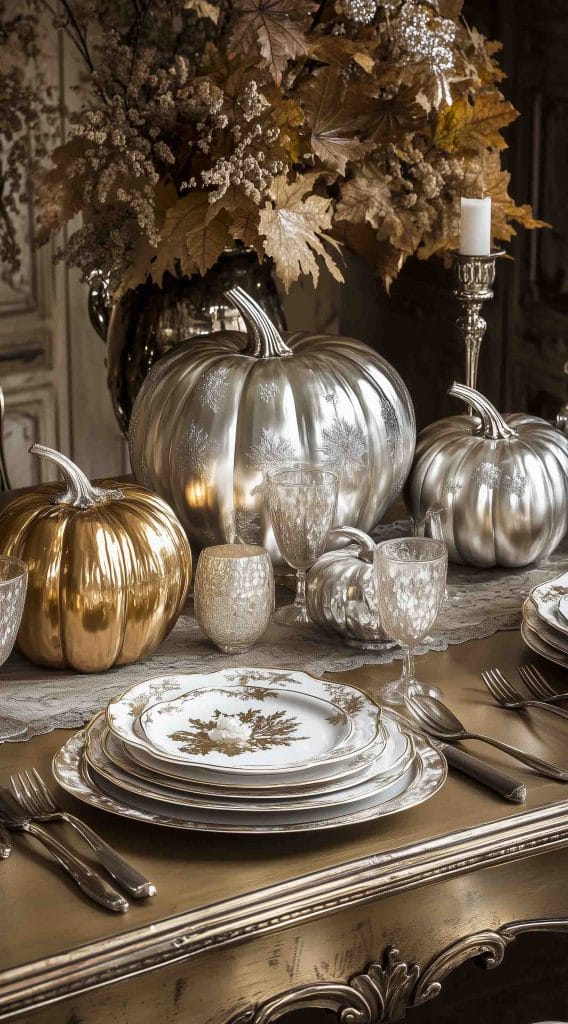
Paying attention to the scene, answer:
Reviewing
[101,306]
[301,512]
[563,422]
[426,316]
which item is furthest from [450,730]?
[426,316]

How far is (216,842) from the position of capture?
95 centimetres

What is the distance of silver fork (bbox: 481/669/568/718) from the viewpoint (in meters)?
1.17

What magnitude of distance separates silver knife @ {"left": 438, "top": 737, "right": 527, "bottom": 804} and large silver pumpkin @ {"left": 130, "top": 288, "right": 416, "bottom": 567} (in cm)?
45

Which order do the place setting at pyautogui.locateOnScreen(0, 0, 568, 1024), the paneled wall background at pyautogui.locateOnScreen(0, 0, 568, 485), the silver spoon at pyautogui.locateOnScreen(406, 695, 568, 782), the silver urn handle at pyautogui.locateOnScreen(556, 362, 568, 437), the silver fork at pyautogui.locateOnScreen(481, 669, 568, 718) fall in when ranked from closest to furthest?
the place setting at pyautogui.locateOnScreen(0, 0, 568, 1024) < the silver spoon at pyautogui.locateOnScreen(406, 695, 568, 782) < the silver fork at pyautogui.locateOnScreen(481, 669, 568, 718) < the silver urn handle at pyautogui.locateOnScreen(556, 362, 568, 437) < the paneled wall background at pyautogui.locateOnScreen(0, 0, 568, 485)

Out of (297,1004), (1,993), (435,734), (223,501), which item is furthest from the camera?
(223,501)

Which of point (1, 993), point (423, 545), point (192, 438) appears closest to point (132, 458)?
point (192, 438)

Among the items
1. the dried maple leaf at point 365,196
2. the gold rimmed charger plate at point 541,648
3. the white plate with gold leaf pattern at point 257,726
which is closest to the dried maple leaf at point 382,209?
the dried maple leaf at point 365,196

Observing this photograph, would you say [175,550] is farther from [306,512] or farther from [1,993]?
[1,993]

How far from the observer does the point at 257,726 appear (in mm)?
1070

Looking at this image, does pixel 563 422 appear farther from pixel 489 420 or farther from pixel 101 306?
pixel 101 306

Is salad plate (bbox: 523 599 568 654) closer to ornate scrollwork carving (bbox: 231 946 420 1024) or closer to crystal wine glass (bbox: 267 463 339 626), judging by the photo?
crystal wine glass (bbox: 267 463 339 626)

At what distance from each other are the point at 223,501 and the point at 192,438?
8 centimetres

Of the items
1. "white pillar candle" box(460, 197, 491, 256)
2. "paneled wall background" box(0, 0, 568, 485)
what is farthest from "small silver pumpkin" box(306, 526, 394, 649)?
"paneled wall background" box(0, 0, 568, 485)

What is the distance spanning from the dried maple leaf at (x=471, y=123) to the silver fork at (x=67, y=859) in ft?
3.42
